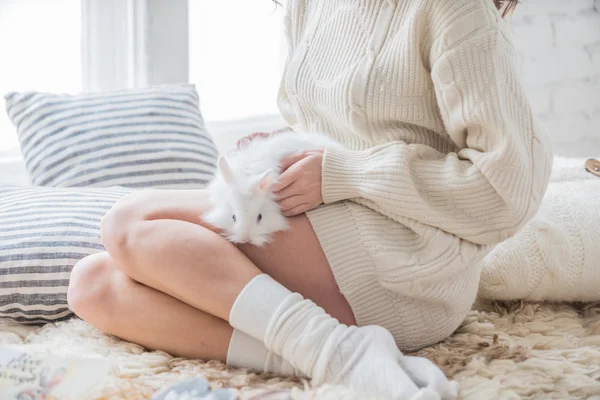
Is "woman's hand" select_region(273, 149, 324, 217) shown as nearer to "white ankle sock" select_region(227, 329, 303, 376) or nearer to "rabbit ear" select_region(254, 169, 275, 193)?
"rabbit ear" select_region(254, 169, 275, 193)

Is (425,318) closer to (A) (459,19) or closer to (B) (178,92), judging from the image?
(A) (459,19)

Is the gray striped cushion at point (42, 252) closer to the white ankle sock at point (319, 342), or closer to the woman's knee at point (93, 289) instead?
the woman's knee at point (93, 289)

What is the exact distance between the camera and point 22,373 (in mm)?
863

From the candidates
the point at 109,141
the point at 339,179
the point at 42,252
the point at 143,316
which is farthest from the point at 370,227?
the point at 109,141

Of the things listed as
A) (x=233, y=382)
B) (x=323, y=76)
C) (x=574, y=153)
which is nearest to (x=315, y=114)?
(x=323, y=76)

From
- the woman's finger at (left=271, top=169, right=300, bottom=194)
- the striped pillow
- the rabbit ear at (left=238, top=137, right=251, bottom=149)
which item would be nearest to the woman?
the woman's finger at (left=271, top=169, right=300, bottom=194)

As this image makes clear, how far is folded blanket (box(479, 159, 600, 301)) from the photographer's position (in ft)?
4.54

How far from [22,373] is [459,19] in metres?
0.79

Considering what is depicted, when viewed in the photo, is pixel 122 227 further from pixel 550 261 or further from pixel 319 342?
pixel 550 261

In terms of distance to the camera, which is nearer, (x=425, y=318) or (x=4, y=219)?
(x=425, y=318)

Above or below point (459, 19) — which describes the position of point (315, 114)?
below

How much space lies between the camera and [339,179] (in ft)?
3.50

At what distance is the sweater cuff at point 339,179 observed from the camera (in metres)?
1.06

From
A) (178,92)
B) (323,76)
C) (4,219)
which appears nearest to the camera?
(323,76)
